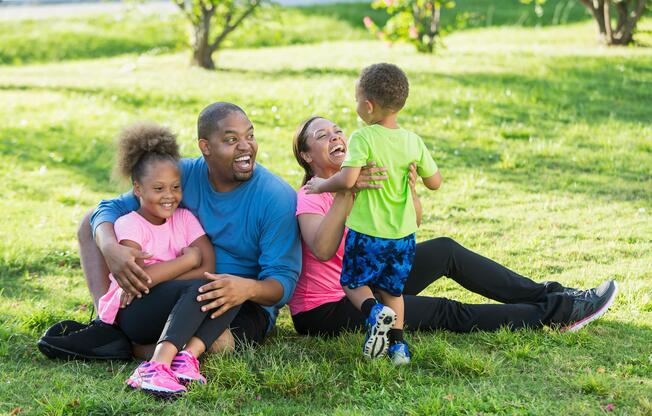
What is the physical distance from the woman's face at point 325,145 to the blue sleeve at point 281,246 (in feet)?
0.91

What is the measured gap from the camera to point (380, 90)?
3906 millimetres

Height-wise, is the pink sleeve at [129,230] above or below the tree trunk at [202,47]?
below

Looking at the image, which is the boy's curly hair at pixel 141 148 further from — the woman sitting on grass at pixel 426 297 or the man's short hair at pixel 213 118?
the woman sitting on grass at pixel 426 297

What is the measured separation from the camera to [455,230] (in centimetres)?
671

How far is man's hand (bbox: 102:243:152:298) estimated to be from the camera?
412 centimetres

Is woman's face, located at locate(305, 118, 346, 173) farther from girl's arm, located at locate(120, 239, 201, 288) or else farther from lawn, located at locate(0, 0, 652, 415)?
lawn, located at locate(0, 0, 652, 415)

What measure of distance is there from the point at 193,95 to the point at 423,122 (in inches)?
144

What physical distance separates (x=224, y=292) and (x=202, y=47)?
11.2 m

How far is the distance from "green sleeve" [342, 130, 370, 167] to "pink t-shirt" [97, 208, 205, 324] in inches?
36.4

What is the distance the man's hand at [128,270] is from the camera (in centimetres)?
412

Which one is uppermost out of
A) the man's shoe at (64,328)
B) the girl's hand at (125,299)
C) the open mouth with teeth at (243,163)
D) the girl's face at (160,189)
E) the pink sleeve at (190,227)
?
the open mouth with teeth at (243,163)

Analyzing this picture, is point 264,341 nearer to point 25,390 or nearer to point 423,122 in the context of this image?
point 25,390

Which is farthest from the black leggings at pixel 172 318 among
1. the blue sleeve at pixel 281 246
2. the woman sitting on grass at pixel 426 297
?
the woman sitting on grass at pixel 426 297

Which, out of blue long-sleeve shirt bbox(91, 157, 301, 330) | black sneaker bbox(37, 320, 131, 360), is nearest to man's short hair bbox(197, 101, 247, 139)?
blue long-sleeve shirt bbox(91, 157, 301, 330)
